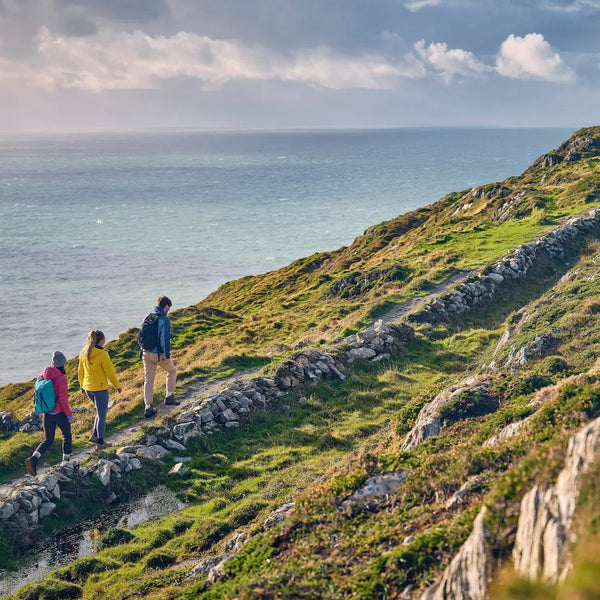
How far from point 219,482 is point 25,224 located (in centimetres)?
13245

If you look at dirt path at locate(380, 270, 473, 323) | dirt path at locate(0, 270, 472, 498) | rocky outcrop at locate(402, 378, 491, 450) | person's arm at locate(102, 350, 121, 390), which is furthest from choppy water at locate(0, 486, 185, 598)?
dirt path at locate(380, 270, 473, 323)

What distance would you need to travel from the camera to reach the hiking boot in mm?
14664

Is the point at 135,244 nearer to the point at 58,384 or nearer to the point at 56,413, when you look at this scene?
the point at 56,413

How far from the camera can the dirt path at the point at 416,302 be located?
94.3 feet

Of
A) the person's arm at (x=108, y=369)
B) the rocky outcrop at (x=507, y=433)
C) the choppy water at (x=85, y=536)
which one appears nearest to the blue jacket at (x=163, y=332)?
the person's arm at (x=108, y=369)

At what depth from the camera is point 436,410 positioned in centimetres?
1267

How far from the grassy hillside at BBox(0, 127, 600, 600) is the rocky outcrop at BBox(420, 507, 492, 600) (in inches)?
5.9

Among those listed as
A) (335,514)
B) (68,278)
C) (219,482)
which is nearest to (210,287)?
(68,278)

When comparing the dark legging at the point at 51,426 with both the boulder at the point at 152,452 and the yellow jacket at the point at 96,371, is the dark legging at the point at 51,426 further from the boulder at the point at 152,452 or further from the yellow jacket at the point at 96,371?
the boulder at the point at 152,452

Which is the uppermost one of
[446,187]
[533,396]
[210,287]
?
[446,187]

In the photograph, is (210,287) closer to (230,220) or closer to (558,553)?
(230,220)

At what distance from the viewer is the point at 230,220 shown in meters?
140

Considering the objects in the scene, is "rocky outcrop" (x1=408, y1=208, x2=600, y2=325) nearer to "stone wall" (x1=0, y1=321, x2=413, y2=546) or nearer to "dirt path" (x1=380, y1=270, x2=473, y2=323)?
"dirt path" (x1=380, y1=270, x2=473, y2=323)

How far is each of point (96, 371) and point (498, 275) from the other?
21.3m
